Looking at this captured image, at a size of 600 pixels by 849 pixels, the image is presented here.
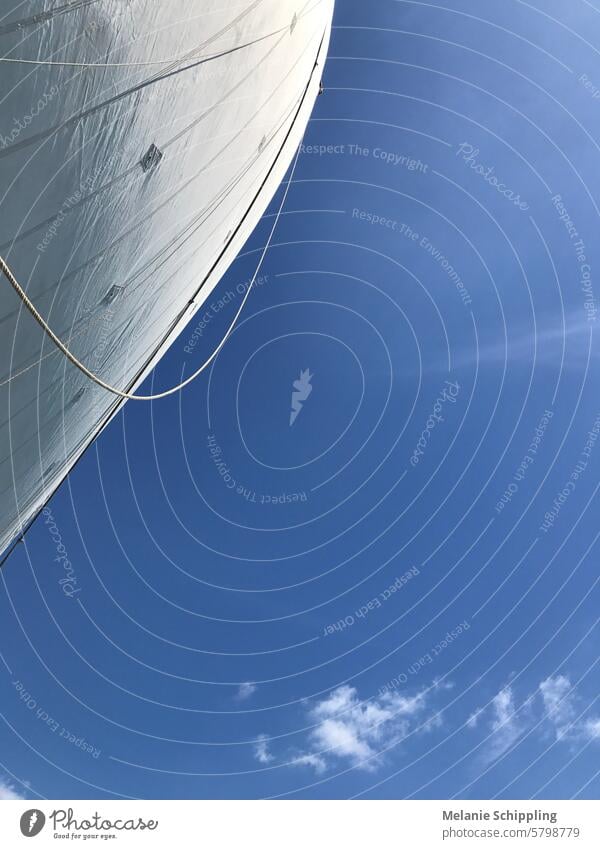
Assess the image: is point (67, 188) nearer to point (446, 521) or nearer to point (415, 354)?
point (415, 354)

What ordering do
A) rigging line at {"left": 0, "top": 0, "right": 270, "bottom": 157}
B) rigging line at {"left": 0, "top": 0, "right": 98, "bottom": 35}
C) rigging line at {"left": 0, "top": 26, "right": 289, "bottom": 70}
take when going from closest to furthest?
rigging line at {"left": 0, "top": 0, "right": 98, "bottom": 35} → rigging line at {"left": 0, "top": 26, "right": 289, "bottom": 70} → rigging line at {"left": 0, "top": 0, "right": 270, "bottom": 157}

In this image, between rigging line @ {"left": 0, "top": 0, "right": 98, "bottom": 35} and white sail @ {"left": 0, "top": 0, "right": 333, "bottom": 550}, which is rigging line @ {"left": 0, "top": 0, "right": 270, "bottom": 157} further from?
rigging line @ {"left": 0, "top": 0, "right": 98, "bottom": 35}

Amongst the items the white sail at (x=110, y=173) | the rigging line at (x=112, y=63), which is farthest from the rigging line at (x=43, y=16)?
the rigging line at (x=112, y=63)

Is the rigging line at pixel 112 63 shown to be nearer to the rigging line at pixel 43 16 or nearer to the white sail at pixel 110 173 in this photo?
the white sail at pixel 110 173

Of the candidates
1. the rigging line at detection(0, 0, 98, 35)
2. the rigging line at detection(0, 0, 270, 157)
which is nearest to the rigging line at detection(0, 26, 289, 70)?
the rigging line at detection(0, 0, 270, 157)

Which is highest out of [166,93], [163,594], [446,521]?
[446,521]

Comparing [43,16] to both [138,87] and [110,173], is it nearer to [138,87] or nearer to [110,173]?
[138,87]

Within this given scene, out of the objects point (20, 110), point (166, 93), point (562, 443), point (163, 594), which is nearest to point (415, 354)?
point (562, 443)

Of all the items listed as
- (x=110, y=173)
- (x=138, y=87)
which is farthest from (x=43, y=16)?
(x=110, y=173)

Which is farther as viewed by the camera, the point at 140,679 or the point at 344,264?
the point at 140,679
